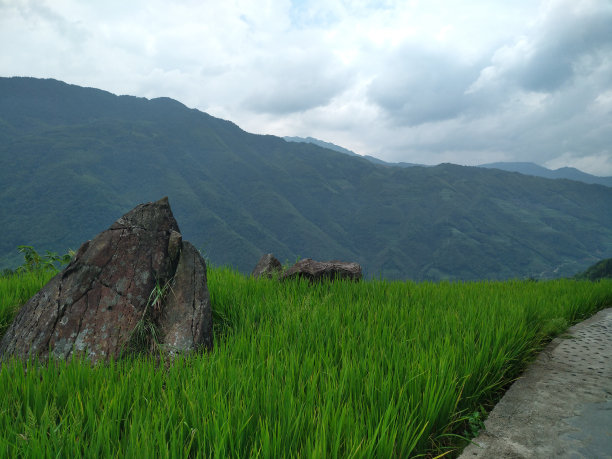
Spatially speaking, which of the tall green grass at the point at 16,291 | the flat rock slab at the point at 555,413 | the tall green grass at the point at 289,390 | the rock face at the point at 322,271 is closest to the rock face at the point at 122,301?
the tall green grass at the point at 289,390

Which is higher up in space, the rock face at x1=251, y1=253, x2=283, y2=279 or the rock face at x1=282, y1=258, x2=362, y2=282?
the rock face at x1=282, y1=258, x2=362, y2=282

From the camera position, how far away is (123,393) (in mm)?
2369

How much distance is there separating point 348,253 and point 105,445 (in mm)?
169091

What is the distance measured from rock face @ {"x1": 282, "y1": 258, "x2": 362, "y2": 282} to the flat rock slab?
342 centimetres

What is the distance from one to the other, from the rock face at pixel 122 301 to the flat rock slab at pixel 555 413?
105 inches

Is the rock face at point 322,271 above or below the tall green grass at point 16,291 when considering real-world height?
above

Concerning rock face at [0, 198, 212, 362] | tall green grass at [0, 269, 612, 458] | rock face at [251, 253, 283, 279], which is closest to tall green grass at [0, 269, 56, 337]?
tall green grass at [0, 269, 612, 458]

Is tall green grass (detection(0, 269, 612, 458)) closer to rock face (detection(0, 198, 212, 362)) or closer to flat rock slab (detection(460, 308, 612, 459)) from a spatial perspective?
flat rock slab (detection(460, 308, 612, 459))

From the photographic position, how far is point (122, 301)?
3.90 metres

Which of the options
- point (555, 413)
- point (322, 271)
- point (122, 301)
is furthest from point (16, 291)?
point (555, 413)

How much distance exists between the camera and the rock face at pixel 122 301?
3.57 metres

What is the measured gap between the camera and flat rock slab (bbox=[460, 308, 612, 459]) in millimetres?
2305

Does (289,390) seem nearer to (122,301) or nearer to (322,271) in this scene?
(122,301)

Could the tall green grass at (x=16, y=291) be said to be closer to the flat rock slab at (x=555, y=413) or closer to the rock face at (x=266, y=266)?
the rock face at (x=266, y=266)
